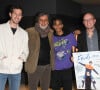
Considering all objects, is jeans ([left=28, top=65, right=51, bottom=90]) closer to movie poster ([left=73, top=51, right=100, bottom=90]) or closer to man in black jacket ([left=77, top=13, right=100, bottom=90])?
movie poster ([left=73, top=51, right=100, bottom=90])

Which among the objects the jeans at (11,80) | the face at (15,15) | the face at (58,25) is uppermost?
the face at (15,15)

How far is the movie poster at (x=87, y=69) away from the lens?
11.0 feet

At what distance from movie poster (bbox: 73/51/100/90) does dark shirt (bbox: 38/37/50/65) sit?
392 mm

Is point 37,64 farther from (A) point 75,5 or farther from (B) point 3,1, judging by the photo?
(A) point 75,5

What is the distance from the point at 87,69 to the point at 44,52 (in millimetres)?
636

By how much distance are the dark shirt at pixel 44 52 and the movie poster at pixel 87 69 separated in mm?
392

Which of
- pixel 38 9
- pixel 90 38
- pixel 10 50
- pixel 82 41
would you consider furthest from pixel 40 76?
pixel 38 9

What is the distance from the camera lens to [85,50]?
344cm

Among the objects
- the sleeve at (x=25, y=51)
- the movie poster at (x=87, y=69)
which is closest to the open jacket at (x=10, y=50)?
the sleeve at (x=25, y=51)

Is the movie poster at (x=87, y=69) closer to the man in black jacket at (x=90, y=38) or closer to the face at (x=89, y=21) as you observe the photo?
the man in black jacket at (x=90, y=38)

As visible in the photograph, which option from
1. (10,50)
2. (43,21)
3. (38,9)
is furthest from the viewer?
(38,9)

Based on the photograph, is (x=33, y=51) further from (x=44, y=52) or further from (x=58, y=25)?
(x=58, y=25)

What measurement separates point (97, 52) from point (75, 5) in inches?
306

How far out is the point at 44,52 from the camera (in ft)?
11.9
